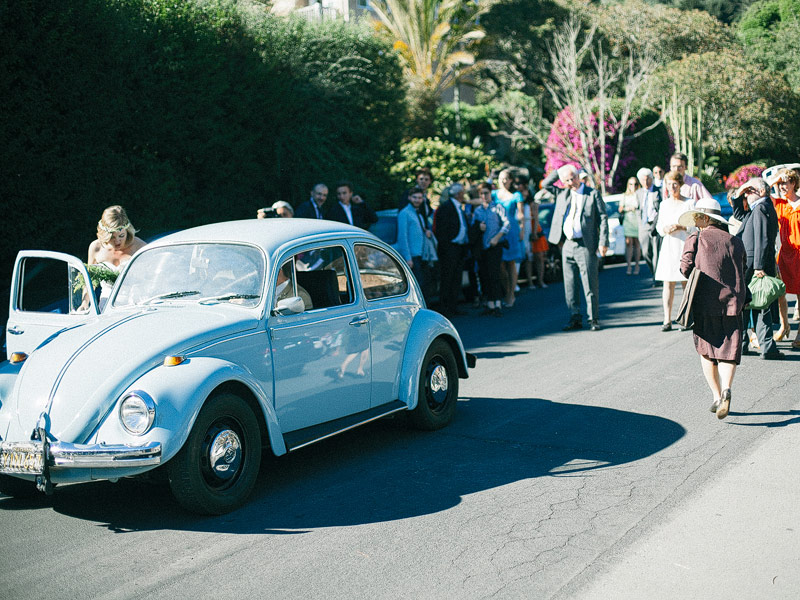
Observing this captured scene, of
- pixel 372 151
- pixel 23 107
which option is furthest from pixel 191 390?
pixel 372 151

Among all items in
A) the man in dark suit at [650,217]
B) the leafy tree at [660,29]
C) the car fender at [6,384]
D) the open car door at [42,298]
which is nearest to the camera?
the car fender at [6,384]

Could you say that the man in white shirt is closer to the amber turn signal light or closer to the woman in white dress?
the woman in white dress

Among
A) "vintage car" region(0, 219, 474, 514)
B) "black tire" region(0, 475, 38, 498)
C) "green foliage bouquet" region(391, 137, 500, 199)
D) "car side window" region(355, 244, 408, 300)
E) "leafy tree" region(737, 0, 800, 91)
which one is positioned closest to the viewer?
"vintage car" region(0, 219, 474, 514)

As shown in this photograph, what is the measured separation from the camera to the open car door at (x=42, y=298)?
6.81m

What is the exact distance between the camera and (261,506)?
573 centimetres

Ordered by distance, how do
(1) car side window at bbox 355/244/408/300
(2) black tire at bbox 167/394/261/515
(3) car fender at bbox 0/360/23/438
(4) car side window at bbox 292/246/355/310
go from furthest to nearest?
(1) car side window at bbox 355/244/408/300 → (4) car side window at bbox 292/246/355/310 → (3) car fender at bbox 0/360/23/438 → (2) black tire at bbox 167/394/261/515

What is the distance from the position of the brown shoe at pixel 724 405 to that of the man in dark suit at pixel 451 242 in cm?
694

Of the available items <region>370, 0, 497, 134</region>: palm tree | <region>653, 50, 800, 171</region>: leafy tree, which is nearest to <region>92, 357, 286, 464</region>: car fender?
<region>370, 0, 497, 134</region>: palm tree

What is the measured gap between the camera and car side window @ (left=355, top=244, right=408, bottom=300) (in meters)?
7.10

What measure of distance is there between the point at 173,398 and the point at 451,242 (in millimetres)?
9001

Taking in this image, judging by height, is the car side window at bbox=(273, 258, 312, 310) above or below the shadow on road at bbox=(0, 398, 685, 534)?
above

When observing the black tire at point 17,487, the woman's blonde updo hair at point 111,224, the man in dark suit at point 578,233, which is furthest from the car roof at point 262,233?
the man in dark suit at point 578,233

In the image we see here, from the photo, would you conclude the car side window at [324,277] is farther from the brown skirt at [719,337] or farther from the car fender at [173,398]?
the brown skirt at [719,337]

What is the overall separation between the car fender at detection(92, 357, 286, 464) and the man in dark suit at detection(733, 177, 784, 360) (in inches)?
237
